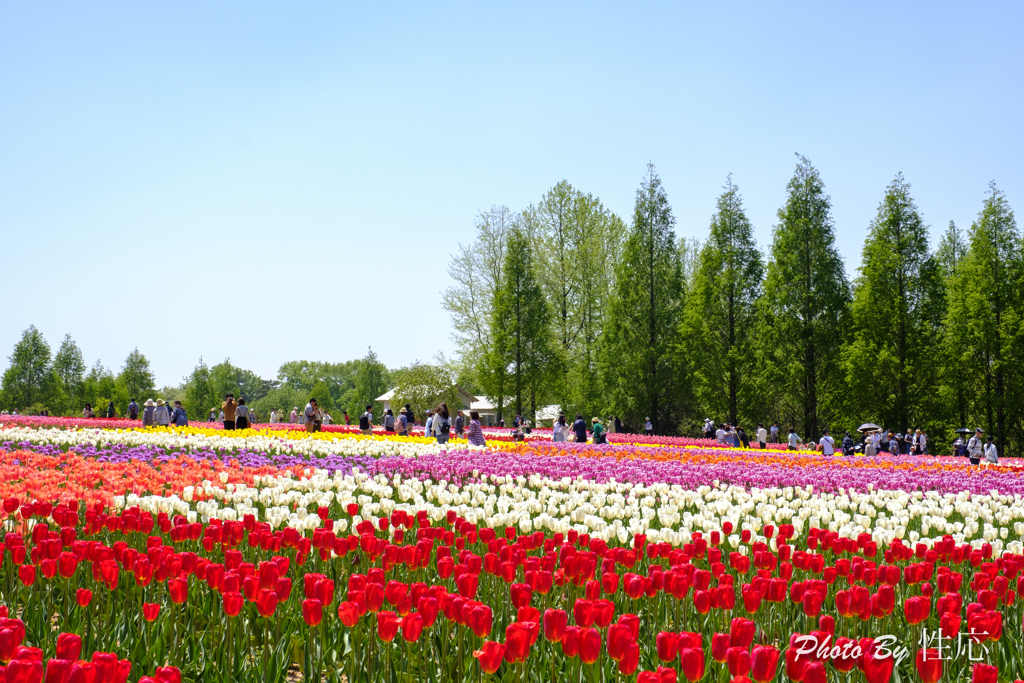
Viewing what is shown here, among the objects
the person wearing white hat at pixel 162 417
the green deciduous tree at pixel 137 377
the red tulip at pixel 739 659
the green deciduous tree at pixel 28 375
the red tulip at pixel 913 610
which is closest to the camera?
the red tulip at pixel 739 659

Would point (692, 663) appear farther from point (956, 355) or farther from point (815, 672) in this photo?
point (956, 355)

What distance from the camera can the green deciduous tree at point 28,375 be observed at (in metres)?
53.2

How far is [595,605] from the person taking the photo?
310cm

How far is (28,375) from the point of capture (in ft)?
177

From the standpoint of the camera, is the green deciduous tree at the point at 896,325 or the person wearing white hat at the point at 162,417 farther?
the green deciduous tree at the point at 896,325

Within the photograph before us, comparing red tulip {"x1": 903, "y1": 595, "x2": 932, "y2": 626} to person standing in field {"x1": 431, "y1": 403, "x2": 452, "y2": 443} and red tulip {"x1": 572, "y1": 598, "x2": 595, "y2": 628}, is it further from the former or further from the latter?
person standing in field {"x1": 431, "y1": 403, "x2": 452, "y2": 443}

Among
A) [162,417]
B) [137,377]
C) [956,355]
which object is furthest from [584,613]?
→ [137,377]

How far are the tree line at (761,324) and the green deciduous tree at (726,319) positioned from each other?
0.07 metres

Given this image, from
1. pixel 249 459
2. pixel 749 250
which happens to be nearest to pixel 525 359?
pixel 749 250

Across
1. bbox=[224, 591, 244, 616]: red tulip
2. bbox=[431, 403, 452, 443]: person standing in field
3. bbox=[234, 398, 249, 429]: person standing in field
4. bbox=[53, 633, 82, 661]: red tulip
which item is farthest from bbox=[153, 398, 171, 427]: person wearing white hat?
bbox=[53, 633, 82, 661]: red tulip

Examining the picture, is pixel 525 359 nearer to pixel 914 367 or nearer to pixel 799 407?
pixel 799 407

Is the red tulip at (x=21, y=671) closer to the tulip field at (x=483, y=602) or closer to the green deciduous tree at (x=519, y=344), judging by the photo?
the tulip field at (x=483, y=602)

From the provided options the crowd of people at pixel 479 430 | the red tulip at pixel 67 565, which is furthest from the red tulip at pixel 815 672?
the crowd of people at pixel 479 430

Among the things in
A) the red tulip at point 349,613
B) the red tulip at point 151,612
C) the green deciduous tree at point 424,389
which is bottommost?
the red tulip at point 151,612
